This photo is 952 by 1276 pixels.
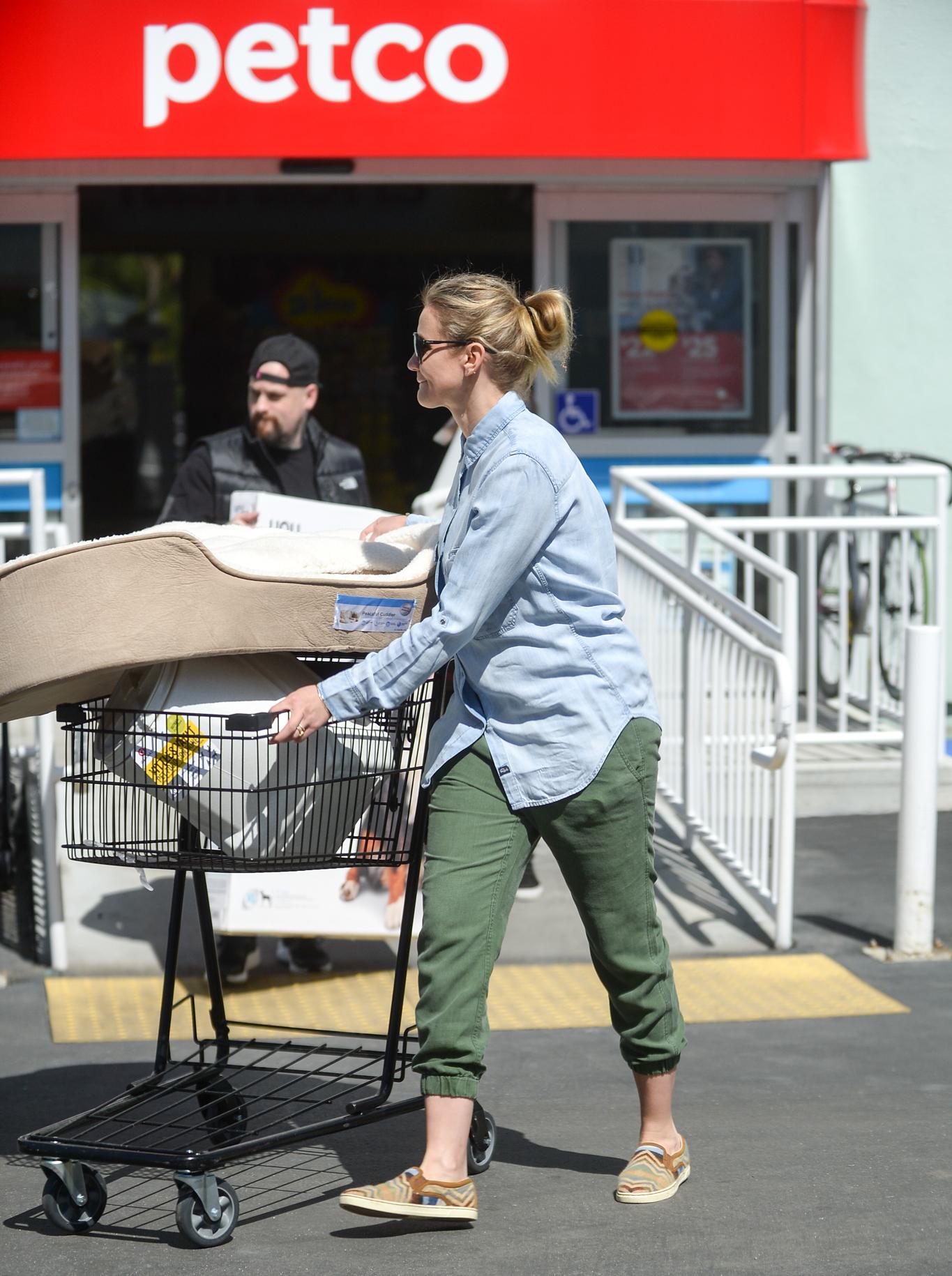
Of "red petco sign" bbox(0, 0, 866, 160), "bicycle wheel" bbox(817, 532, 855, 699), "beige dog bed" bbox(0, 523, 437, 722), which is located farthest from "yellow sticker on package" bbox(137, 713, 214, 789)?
"red petco sign" bbox(0, 0, 866, 160)

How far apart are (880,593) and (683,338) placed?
2.32 meters

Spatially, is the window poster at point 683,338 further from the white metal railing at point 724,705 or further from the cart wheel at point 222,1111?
the cart wheel at point 222,1111

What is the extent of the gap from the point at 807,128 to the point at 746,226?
0.88 metres

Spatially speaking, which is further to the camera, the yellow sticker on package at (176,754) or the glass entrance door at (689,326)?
the glass entrance door at (689,326)

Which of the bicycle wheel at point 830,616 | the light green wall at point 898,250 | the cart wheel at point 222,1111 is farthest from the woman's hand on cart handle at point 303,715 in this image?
the light green wall at point 898,250

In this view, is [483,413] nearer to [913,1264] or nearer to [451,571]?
[451,571]

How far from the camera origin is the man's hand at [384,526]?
13.3 ft

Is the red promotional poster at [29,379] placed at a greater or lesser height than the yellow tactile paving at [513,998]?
greater

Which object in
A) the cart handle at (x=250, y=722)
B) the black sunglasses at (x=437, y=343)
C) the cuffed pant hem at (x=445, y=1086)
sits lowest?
the cuffed pant hem at (x=445, y=1086)

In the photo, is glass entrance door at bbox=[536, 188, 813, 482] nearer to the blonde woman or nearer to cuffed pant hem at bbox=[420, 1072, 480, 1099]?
the blonde woman

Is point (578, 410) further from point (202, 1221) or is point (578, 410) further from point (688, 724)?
point (202, 1221)

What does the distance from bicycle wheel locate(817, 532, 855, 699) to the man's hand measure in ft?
13.8

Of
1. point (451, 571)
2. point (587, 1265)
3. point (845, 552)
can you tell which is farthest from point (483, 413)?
point (845, 552)

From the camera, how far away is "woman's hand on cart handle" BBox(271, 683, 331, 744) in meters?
3.45
